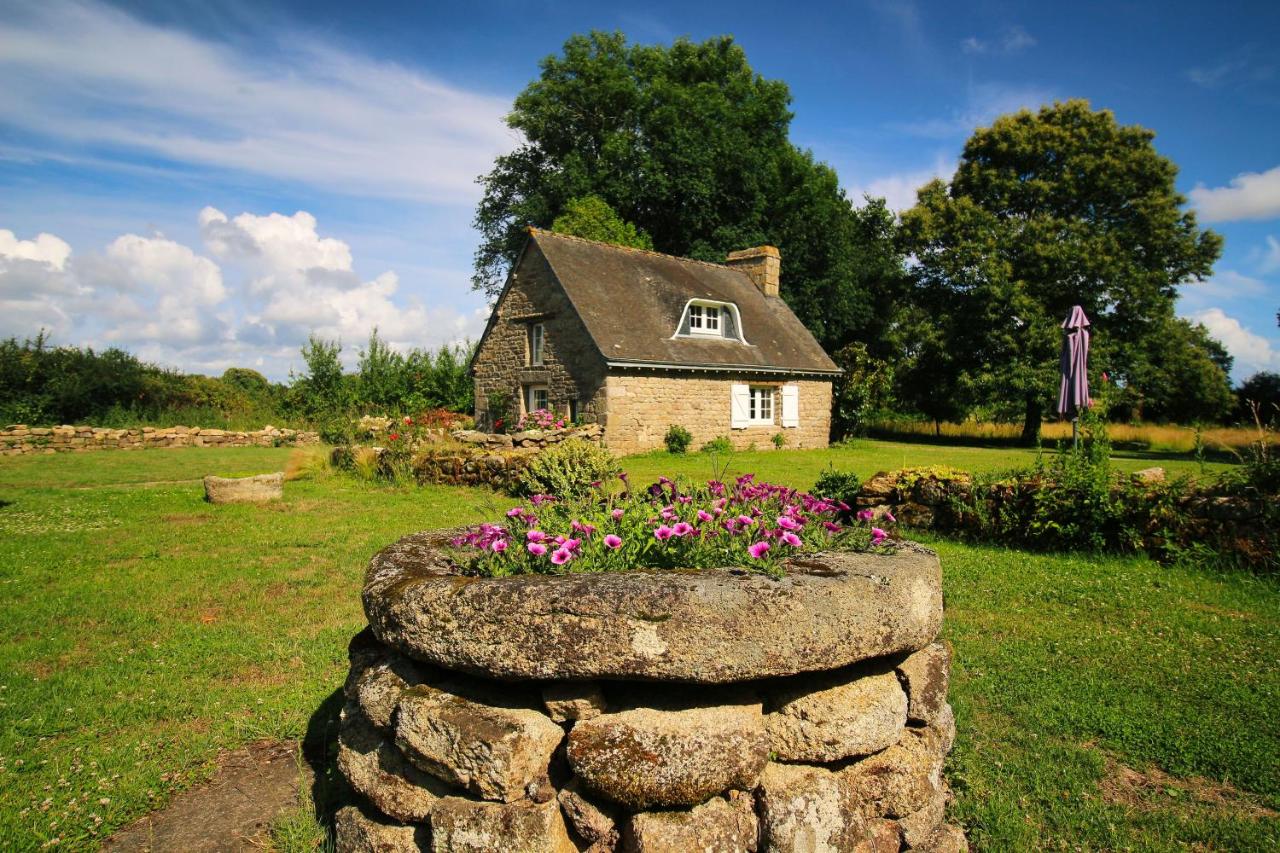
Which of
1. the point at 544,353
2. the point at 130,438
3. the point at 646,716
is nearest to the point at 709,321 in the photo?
the point at 544,353

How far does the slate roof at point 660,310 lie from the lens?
19922 millimetres

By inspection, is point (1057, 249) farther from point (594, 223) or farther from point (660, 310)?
point (594, 223)

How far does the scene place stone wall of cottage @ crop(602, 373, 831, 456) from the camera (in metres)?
19.4

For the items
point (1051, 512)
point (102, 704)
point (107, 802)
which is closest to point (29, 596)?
point (102, 704)

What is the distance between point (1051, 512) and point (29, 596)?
1045 cm

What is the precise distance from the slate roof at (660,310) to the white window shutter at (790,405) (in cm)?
67

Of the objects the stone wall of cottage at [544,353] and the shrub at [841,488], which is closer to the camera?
the shrub at [841,488]

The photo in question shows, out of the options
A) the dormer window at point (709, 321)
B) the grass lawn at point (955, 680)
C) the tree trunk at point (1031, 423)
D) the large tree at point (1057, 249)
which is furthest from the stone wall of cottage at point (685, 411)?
the grass lawn at point (955, 680)

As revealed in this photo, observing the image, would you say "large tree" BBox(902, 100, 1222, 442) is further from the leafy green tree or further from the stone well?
the stone well

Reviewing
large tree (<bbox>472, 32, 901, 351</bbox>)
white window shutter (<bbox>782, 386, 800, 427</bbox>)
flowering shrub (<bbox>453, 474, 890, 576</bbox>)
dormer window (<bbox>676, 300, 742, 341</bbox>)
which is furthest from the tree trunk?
flowering shrub (<bbox>453, 474, 890, 576</bbox>)

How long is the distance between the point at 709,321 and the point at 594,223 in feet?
25.3

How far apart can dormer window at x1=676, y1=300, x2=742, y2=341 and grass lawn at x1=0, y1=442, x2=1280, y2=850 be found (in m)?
14.1

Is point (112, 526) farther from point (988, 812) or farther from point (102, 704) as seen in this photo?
point (988, 812)

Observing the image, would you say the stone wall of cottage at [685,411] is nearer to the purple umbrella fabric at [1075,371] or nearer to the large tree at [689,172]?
the large tree at [689,172]
